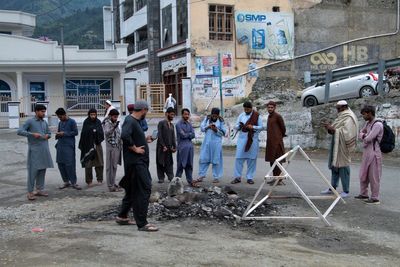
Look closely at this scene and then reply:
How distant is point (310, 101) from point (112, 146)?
12.3 metres

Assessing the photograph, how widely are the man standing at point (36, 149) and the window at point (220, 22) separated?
20889 millimetres

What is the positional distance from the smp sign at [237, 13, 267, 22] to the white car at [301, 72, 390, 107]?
10795mm

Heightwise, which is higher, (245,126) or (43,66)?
(43,66)

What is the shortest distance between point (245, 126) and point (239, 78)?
1950 cm

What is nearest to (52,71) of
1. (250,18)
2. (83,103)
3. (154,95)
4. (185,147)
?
(83,103)

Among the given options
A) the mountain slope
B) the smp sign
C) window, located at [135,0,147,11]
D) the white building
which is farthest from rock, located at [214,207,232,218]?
the mountain slope

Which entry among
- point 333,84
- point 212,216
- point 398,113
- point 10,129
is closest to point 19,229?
point 212,216

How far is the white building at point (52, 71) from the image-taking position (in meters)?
28.5

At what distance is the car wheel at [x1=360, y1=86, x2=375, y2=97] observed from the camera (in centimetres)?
1810

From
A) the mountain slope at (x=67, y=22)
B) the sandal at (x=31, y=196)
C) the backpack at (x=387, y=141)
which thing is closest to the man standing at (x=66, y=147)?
the sandal at (x=31, y=196)

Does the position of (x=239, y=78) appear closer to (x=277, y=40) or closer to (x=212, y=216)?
(x=277, y=40)

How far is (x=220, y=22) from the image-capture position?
28828mm

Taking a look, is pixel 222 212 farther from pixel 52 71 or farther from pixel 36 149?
pixel 52 71

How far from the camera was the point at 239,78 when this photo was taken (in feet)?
95.1
